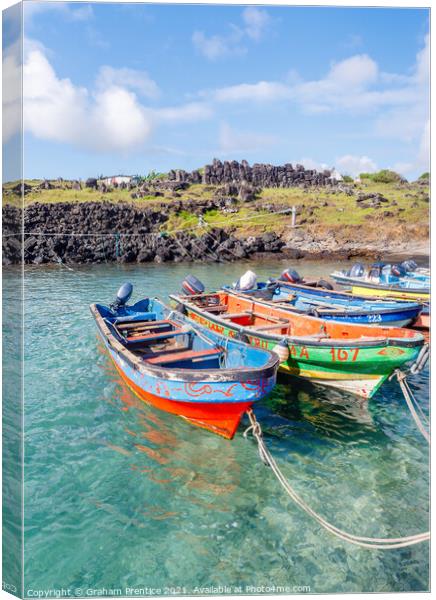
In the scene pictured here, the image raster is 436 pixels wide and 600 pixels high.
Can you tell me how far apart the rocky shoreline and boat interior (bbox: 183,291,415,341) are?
25397mm

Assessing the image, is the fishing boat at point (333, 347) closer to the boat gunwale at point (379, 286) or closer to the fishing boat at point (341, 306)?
the fishing boat at point (341, 306)

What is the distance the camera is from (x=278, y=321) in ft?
38.7

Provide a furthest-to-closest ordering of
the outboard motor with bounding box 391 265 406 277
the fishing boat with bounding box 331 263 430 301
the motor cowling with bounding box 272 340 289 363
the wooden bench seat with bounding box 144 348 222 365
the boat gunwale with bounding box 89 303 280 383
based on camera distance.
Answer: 1. the outboard motor with bounding box 391 265 406 277
2. the fishing boat with bounding box 331 263 430 301
3. the motor cowling with bounding box 272 340 289 363
4. the wooden bench seat with bounding box 144 348 222 365
5. the boat gunwale with bounding box 89 303 280 383

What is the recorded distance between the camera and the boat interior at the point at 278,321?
10.3 m

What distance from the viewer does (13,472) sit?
4020 mm

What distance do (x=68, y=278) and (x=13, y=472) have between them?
26.5 m

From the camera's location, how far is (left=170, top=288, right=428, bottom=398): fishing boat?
28.4ft

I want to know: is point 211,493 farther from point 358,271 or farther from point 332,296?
point 358,271

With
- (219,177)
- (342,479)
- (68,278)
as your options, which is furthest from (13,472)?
(219,177)

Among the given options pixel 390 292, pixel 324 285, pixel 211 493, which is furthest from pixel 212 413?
pixel 390 292

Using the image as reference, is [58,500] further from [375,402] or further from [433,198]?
[375,402]

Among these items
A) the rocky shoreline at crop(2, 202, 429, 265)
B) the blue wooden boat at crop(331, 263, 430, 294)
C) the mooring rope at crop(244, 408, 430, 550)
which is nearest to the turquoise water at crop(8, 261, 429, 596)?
the mooring rope at crop(244, 408, 430, 550)

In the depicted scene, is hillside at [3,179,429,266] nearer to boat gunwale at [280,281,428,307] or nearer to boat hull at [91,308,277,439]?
boat gunwale at [280,281,428,307]

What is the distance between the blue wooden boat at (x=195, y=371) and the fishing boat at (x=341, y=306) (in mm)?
3909
